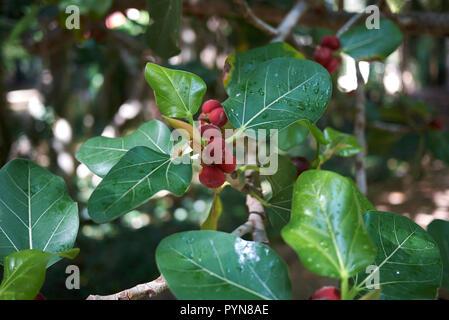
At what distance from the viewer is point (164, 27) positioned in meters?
0.90

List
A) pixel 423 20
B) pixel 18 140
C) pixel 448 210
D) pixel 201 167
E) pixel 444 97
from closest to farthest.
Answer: pixel 201 167
pixel 423 20
pixel 448 210
pixel 18 140
pixel 444 97

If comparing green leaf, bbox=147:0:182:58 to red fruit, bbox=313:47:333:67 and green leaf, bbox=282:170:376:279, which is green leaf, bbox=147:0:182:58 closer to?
red fruit, bbox=313:47:333:67

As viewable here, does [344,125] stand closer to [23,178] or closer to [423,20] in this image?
[423,20]

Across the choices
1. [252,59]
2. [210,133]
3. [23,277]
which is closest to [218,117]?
[210,133]

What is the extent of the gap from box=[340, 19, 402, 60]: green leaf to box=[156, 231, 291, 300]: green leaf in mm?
600

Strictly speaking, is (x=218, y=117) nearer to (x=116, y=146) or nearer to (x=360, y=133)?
(x=116, y=146)

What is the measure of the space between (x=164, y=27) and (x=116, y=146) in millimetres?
362

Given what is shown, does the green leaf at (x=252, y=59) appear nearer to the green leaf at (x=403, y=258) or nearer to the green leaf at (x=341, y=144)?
the green leaf at (x=341, y=144)

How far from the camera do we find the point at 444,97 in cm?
876

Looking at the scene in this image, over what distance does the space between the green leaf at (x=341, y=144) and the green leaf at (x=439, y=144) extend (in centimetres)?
119

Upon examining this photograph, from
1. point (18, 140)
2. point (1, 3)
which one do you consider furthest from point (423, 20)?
point (18, 140)

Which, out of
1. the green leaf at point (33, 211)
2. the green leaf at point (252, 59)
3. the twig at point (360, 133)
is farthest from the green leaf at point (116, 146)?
the twig at point (360, 133)

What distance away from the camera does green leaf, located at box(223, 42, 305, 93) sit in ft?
2.53
